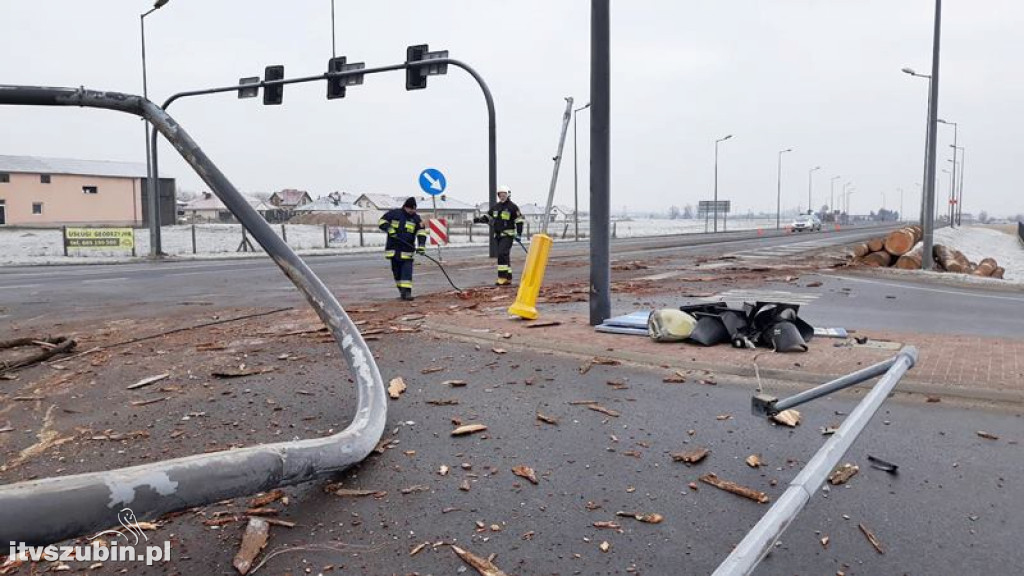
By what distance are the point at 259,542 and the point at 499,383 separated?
3.07m

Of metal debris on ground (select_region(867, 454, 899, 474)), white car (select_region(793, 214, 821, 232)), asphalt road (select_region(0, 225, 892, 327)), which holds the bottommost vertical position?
metal debris on ground (select_region(867, 454, 899, 474))

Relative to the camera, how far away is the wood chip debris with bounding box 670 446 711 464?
14.2 ft

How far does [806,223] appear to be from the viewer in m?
67.8

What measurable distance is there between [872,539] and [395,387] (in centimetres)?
376

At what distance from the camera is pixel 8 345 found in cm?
770

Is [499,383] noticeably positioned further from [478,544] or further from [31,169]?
[31,169]

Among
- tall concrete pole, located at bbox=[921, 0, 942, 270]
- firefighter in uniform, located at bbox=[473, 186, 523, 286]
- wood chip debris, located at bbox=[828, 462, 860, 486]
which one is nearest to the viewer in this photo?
wood chip debris, located at bbox=[828, 462, 860, 486]

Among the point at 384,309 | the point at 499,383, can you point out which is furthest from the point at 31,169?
the point at 499,383

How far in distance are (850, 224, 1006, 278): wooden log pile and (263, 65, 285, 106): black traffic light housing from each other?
1857 centimetres

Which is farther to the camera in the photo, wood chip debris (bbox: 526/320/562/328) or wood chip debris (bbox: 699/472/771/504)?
wood chip debris (bbox: 526/320/562/328)

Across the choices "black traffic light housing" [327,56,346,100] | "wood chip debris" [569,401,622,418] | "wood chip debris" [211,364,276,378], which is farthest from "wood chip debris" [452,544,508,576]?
"black traffic light housing" [327,56,346,100]

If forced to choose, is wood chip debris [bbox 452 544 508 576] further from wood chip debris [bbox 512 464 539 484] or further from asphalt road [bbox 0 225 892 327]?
asphalt road [bbox 0 225 892 327]

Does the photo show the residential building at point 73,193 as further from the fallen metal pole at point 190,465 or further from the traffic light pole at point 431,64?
the fallen metal pole at point 190,465

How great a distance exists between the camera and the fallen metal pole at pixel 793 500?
231 cm
